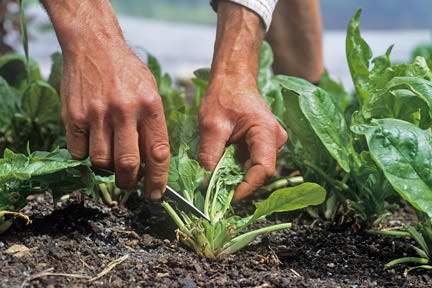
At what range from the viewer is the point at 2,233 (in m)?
1.15

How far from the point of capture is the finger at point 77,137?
1058 mm

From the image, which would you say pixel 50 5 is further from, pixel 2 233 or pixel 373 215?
pixel 373 215

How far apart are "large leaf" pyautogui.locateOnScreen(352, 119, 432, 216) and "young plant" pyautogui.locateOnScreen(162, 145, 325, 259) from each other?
0.16 metres

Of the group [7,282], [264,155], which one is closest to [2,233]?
[7,282]

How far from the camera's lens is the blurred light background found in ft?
16.6

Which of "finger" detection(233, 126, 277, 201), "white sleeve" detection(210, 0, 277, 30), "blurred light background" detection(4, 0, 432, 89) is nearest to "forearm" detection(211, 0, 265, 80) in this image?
"white sleeve" detection(210, 0, 277, 30)

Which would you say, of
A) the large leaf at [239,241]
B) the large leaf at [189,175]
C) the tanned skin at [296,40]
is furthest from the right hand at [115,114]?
the tanned skin at [296,40]

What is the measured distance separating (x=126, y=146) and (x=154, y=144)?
71mm

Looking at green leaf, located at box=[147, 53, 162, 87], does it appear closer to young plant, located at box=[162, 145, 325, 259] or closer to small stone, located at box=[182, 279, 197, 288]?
young plant, located at box=[162, 145, 325, 259]

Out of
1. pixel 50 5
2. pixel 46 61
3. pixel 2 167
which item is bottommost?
pixel 46 61

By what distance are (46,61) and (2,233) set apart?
12.1 feet

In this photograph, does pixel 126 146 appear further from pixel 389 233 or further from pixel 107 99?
pixel 389 233

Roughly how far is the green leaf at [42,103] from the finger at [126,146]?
0.78 metres

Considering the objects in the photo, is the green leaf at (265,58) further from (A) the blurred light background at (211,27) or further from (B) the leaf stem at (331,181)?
(A) the blurred light background at (211,27)
